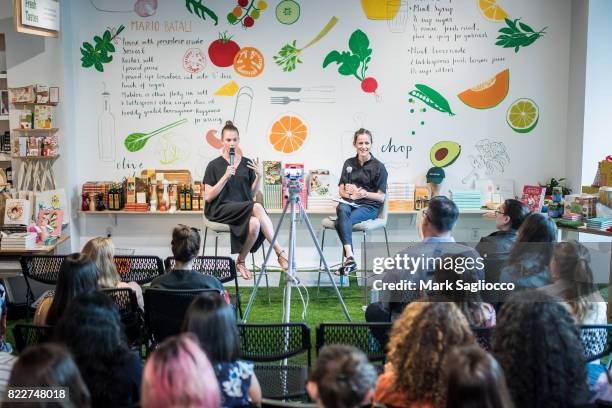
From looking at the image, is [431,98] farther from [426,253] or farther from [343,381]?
[343,381]

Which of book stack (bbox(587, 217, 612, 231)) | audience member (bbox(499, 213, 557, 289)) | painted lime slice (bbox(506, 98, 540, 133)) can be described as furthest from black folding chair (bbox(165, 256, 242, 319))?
painted lime slice (bbox(506, 98, 540, 133))

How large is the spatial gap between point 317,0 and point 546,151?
2.76m

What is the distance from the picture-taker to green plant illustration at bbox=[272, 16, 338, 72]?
625cm

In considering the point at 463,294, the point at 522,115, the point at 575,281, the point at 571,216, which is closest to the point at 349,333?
the point at 463,294

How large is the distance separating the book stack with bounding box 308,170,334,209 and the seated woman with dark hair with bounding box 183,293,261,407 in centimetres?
388

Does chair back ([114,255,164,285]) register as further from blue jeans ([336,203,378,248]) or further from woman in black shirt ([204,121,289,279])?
blue jeans ([336,203,378,248])

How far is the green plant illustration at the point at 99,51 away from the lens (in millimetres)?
6289

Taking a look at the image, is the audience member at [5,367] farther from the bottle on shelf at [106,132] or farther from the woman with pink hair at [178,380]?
the bottle on shelf at [106,132]

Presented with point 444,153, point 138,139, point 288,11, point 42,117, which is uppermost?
point 288,11

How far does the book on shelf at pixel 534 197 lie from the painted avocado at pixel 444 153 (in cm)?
78

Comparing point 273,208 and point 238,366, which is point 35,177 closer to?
point 273,208

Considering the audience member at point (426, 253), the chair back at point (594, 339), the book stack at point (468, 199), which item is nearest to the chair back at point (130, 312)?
the audience member at point (426, 253)

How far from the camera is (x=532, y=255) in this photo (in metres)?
3.48

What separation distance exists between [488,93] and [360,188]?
1.73 meters
